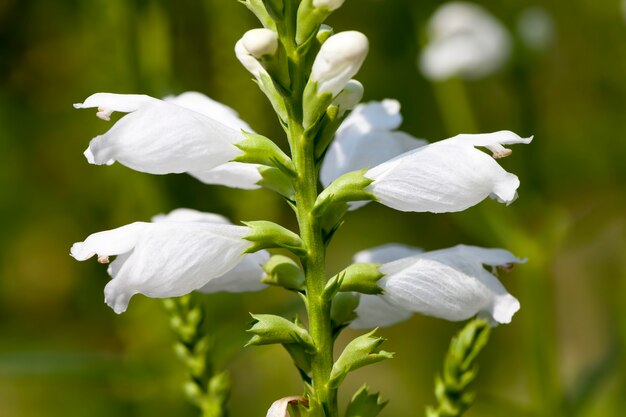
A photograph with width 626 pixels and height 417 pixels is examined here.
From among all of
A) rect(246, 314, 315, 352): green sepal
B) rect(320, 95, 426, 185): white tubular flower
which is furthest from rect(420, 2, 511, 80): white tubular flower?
rect(246, 314, 315, 352): green sepal

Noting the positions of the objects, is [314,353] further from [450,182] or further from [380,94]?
[380,94]

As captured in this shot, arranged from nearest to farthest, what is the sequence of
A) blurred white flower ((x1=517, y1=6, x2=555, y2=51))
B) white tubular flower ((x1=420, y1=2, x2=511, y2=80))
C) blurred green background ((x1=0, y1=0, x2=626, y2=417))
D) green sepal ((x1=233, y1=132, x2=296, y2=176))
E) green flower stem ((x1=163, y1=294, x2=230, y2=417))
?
green sepal ((x1=233, y1=132, x2=296, y2=176)), green flower stem ((x1=163, y1=294, x2=230, y2=417)), blurred green background ((x1=0, y1=0, x2=626, y2=417)), blurred white flower ((x1=517, y1=6, x2=555, y2=51)), white tubular flower ((x1=420, y1=2, x2=511, y2=80))

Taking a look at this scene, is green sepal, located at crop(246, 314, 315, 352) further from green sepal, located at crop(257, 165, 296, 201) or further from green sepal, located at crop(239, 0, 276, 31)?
green sepal, located at crop(239, 0, 276, 31)

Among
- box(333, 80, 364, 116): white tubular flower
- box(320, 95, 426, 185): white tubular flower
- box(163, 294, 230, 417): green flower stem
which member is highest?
box(333, 80, 364, 116): white tubular flower

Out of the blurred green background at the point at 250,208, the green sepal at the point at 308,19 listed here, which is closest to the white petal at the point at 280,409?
the green sepal at the point at 308,19

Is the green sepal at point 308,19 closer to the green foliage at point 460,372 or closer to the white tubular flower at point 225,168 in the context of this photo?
the white tubular flower at point 225,168

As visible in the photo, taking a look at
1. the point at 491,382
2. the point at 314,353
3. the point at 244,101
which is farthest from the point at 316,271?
the point at 491,382

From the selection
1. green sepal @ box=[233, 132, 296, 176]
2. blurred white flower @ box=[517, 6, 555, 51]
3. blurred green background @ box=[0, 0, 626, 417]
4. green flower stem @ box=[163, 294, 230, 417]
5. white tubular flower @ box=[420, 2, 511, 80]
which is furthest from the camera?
white tubular flower @ box=[420, 2, 511, 80]
